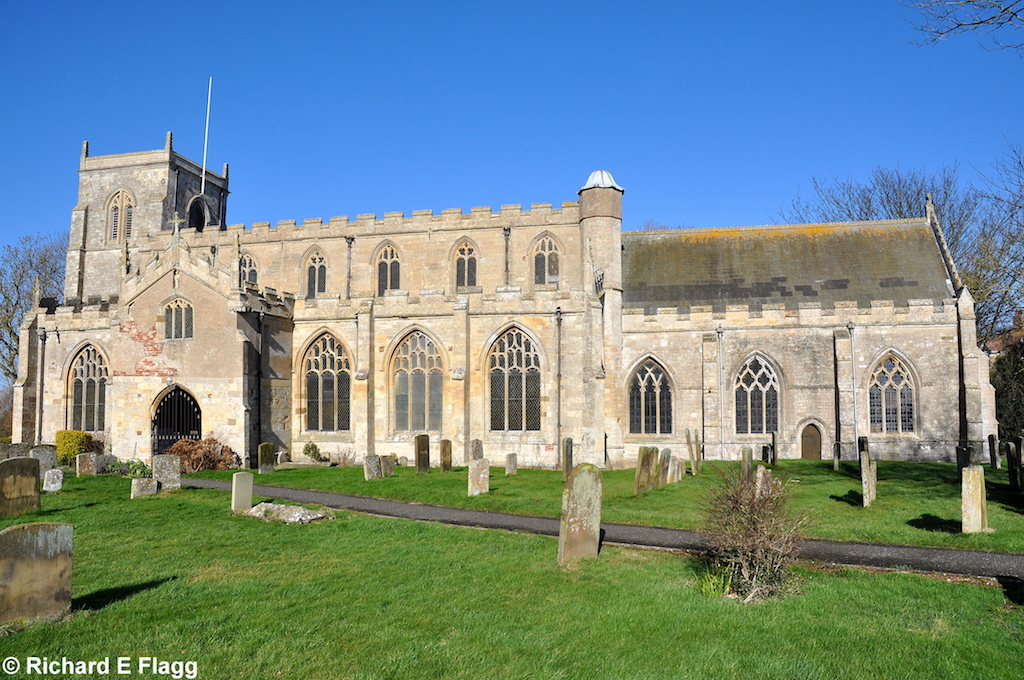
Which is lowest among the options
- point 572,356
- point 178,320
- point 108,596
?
point 108,596

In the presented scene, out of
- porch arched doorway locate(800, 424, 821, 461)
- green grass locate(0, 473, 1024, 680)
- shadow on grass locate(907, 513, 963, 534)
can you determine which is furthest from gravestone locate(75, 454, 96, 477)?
porch arched doorway locate(800, 424, 821, 461)

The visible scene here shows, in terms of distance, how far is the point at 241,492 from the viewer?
13.6 meters

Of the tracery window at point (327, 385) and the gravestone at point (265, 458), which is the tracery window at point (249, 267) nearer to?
the tracery window at point (327, 385)

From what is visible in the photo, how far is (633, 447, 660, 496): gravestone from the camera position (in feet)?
52.0

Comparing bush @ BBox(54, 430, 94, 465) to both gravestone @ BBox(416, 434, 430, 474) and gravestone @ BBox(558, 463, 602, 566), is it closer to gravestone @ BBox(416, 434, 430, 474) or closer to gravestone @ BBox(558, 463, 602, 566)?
gravestone @ BBox(416, 434, 430, 474)

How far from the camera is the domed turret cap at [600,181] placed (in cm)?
2709

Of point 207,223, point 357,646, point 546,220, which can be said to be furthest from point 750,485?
point 207,223

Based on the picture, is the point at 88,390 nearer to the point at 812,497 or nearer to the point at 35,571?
the point at 35,571

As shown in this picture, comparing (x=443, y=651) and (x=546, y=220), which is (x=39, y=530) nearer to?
(x=443, y=651)

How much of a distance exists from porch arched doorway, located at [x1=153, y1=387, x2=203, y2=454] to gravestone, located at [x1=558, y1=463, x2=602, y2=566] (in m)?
18.3

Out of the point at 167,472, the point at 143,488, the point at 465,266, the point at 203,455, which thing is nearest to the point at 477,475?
the point at 167,472

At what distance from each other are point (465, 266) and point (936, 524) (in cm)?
2104

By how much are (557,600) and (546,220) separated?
2215 cm

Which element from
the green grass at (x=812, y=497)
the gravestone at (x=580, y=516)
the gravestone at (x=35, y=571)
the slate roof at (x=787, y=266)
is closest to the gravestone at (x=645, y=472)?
the green grass at (x=812, y=497)
